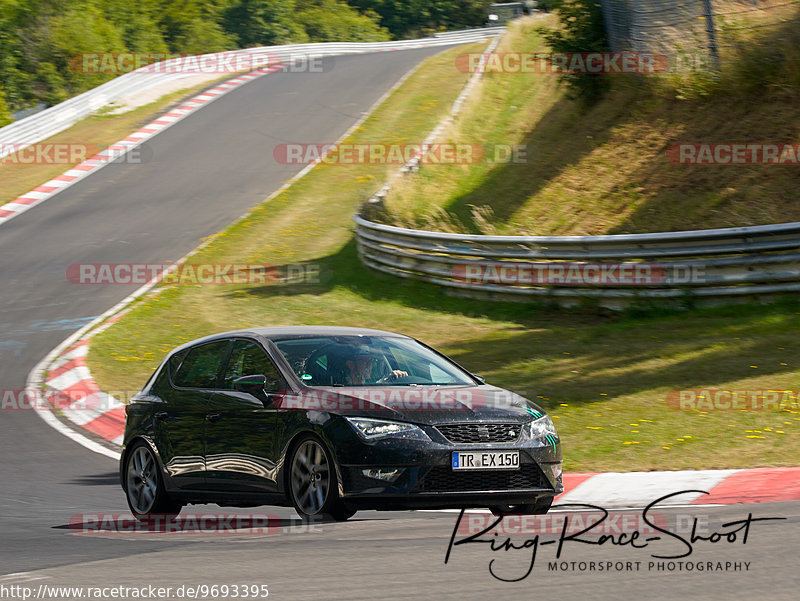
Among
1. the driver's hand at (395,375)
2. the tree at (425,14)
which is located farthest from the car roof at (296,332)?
the tree at (425,14)

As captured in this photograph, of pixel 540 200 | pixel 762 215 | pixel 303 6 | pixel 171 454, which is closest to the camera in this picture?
pixel 171 454

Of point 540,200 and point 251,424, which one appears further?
point 540,200

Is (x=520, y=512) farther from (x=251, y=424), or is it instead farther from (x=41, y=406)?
(x=41, y=406)

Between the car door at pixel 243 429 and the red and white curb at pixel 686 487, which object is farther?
the red and white curb at pixel 686 487

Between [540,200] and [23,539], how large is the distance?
14.8m

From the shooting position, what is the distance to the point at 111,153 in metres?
32.7

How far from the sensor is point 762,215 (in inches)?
673

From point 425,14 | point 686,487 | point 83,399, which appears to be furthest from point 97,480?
point 425,14

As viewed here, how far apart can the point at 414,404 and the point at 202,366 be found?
2035 millimetres

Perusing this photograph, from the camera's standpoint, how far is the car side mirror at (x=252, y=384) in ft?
26.7

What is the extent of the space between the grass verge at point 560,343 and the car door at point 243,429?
3.25 m

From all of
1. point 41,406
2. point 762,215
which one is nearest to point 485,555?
point 41,406

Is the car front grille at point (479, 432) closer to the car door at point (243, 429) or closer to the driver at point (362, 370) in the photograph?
the driver at point (362, 370)

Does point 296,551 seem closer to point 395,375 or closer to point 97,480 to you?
point 395,375
